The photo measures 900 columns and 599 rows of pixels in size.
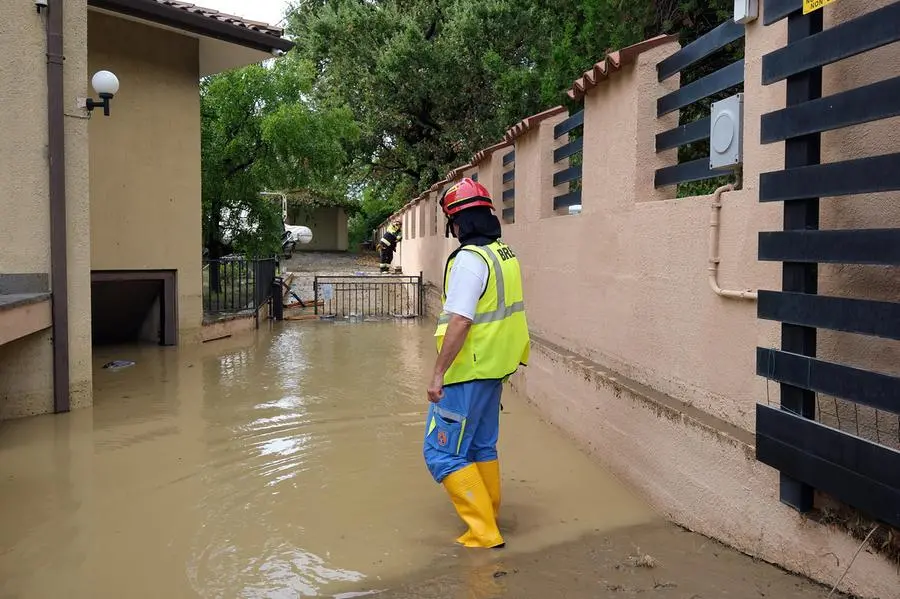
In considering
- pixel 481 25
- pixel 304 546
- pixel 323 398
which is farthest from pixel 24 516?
pixel 481 25

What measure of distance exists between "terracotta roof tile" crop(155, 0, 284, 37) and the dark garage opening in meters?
3.52

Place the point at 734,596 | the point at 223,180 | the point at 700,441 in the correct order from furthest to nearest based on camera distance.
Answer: the point at 223,180
the point at 700,441
the point at 734,596

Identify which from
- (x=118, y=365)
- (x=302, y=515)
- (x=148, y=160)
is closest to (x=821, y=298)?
(x=302, y=515)

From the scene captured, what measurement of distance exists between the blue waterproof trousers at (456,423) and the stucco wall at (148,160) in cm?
744

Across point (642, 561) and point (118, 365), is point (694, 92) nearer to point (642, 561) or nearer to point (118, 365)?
point (642, 561)

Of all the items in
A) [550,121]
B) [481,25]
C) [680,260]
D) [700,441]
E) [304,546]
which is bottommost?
[304,546]

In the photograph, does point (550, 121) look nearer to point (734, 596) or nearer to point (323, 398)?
point (323, 398)

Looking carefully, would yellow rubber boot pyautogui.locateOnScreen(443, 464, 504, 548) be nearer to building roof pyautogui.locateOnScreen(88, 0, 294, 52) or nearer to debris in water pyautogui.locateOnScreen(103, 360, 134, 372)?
debris in water pyautogui.locateOnScreen(103, 360, 134, 372)

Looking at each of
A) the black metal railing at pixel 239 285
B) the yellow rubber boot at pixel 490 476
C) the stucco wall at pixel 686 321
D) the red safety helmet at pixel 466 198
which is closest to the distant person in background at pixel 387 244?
the black metal railing at pixel 239 285

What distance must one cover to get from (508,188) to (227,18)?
14.8 feet

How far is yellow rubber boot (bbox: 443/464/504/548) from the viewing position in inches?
151

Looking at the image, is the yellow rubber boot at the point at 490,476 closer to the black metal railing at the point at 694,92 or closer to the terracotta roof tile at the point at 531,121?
the black metal railing at the point at 694,92

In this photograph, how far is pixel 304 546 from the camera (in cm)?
399

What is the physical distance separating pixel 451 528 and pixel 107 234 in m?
7.54
